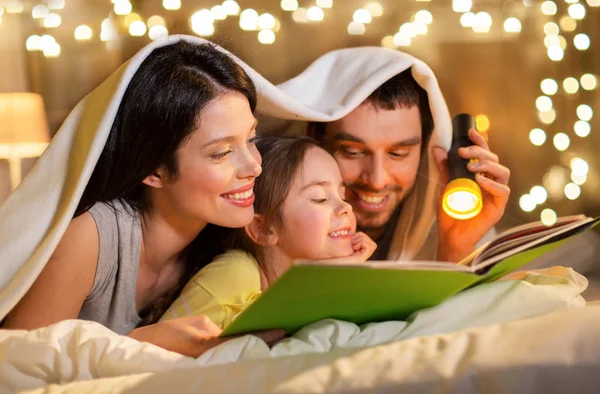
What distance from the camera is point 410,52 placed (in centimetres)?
160

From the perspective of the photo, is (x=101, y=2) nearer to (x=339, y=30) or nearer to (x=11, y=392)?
(x=339, y=30)

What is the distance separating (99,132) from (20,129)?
1.08 ft

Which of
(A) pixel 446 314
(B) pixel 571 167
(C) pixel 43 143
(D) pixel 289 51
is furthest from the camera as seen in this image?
(B) pixel 571 167

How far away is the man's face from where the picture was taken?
1.47 m

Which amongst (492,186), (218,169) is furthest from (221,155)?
(492,186)

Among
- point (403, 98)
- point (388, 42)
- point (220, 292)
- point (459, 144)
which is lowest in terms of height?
point (220, 292)

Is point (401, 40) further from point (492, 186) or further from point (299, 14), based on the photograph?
point (492, 186)

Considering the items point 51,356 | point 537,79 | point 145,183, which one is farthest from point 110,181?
point 537,79

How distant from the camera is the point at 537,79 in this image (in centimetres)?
164

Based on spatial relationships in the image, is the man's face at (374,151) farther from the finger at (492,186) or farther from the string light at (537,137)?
the string light at (537,137)

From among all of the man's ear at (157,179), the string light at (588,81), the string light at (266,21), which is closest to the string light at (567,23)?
the string light at (588,81)

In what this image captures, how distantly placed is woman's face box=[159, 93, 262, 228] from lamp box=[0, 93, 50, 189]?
311 mm

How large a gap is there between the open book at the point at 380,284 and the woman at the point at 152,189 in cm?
34

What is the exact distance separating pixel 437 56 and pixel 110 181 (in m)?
0.77
